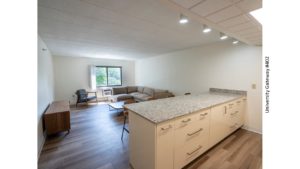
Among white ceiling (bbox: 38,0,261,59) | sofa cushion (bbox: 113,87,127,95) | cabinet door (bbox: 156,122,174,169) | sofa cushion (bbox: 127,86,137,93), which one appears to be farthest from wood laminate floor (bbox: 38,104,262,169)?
sofa cushion (bbox: 127,86,137,93)

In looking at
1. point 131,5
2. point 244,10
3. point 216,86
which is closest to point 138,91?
point 216,86

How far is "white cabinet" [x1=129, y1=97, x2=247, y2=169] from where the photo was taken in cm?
142

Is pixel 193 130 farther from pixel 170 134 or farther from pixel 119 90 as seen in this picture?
pixel 119 90

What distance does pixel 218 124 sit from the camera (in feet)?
7.47

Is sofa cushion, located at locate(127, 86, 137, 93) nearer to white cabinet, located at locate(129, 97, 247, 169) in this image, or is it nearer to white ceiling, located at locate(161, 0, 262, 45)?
white cabinet, located at locate(129, 97, 247, 169)

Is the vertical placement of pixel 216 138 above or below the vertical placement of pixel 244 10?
below

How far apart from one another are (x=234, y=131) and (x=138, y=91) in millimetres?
4814

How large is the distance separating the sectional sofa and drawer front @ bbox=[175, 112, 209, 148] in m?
2.99

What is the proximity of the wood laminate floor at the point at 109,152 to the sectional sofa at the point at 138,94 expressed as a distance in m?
2.35

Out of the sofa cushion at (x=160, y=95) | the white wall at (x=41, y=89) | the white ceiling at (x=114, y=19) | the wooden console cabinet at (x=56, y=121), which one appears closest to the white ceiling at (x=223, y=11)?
the white ceiling at (x=114, y=19)
